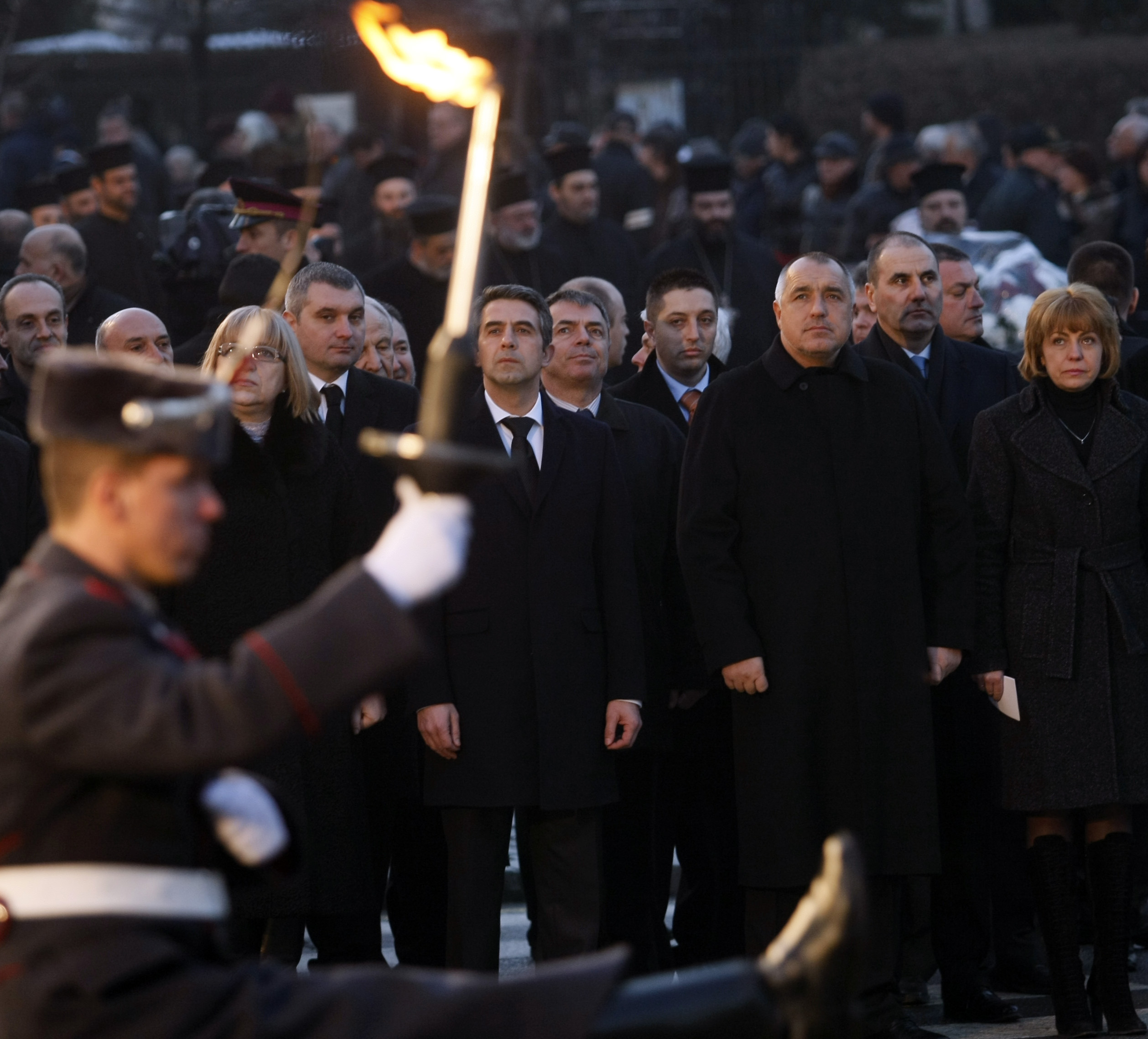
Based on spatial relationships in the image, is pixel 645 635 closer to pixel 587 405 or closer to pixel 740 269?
pixel 587 405

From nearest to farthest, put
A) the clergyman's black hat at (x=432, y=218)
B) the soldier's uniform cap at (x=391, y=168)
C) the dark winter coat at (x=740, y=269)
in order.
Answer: the clergyman's black hat at (x=432, y=218) < the dark winter coat at (x=740, y=269) < the soldier's uniform cap at (x=391, y=168)

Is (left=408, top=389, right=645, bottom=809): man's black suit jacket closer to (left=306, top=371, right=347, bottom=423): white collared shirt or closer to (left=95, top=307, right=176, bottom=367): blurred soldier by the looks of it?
(left=306, top=371, right=347, bottom=423): white collared shirt

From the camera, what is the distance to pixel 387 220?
1328 centimetres

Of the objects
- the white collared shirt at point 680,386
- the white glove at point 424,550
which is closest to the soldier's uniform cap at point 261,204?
the white collared shirt at point 680,386

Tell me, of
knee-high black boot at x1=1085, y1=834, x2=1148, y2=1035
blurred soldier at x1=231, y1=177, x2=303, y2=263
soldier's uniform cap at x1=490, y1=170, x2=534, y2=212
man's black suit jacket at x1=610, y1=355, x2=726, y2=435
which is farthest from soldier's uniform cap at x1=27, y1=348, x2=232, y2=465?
soldier's uniform cap at x1=490, y1=170, x2=534, y2=212

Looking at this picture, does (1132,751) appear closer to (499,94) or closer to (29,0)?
(499,94)

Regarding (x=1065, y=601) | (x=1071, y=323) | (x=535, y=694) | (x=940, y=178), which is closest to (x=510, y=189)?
(x=940, y=178)

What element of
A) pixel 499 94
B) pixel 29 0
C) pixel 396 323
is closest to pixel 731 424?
pixel 396 323

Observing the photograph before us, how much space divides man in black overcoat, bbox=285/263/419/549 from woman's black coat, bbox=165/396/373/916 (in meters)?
0.63

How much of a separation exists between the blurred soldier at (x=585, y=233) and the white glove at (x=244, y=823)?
866 centimetres

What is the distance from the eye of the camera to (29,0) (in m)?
22.3

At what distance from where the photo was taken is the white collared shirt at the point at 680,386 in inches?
329

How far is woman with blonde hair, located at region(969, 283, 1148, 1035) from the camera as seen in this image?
6688 millimetres

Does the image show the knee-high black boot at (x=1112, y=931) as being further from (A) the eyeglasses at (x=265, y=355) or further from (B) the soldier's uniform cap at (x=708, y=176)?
(B) the soldier's uniform cap at (x=708, y=176)
